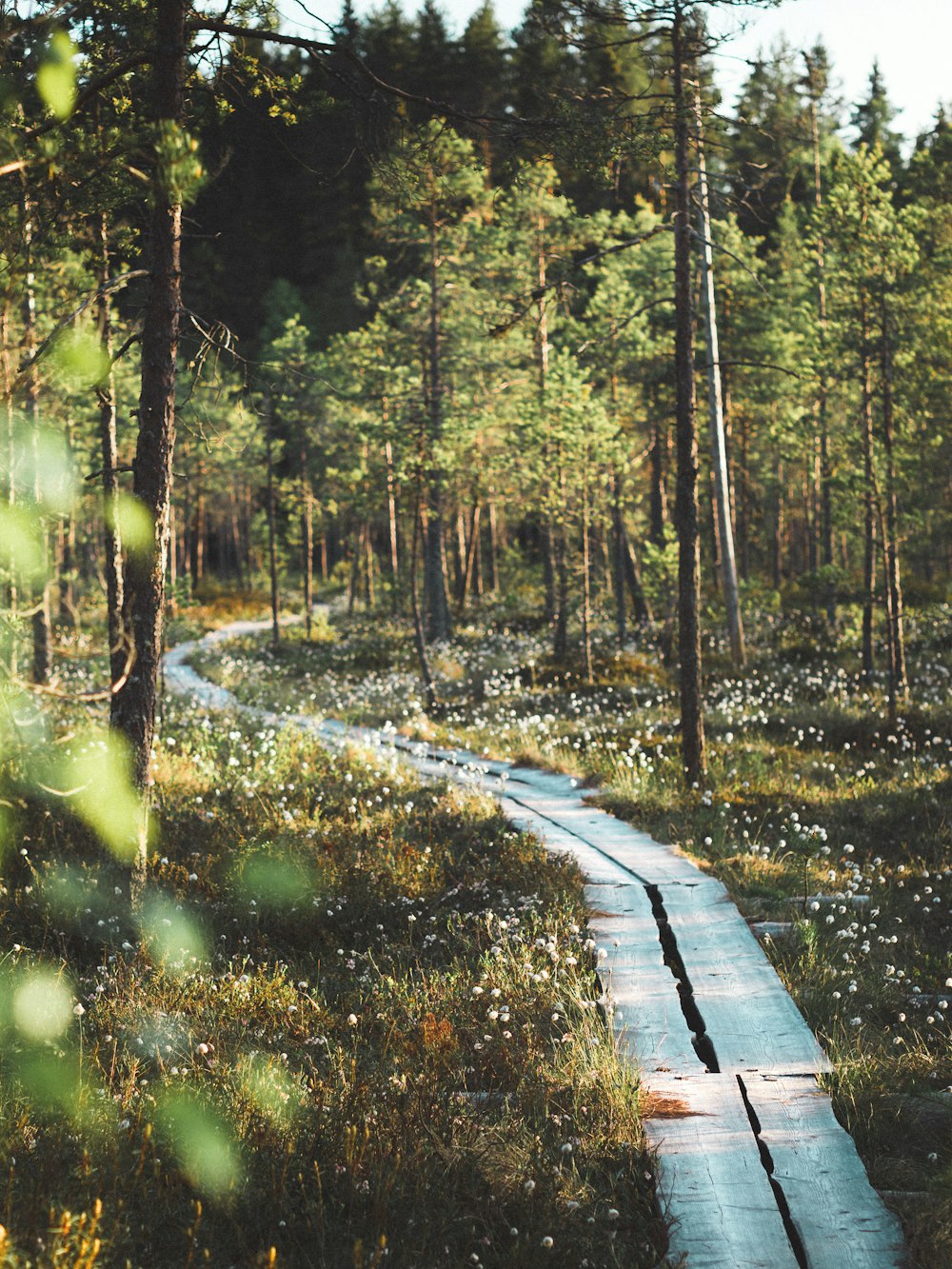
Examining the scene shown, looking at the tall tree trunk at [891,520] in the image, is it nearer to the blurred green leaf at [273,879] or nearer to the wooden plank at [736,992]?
the wooden plank at [736,992]

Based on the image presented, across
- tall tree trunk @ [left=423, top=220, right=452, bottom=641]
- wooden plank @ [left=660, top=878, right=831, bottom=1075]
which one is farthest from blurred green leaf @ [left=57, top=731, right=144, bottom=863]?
tall tree trunk @ [left=423, top=220, right=452, bottom=641]

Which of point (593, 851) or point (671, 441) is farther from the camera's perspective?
point (671, 441)

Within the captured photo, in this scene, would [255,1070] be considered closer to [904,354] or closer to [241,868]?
[241,868]

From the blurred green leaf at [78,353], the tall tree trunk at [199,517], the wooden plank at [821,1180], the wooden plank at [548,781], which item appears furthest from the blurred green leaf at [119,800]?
the tall tree trunk at [199,517]

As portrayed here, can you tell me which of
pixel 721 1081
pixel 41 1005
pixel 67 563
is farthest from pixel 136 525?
pixel 67 563

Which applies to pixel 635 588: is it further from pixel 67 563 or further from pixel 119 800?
pixel 119 800

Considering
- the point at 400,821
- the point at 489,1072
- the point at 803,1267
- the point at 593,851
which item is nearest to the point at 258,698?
the point at 400,821

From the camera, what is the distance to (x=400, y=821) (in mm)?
10484

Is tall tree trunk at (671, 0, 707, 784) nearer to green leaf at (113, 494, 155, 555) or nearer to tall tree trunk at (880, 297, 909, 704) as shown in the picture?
tall tree trunk at (880, 297, 909, 704)

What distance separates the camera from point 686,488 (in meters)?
12.5

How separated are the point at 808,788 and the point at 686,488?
13.8ft

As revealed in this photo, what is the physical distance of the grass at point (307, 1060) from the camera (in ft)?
13.4

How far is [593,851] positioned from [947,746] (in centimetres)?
731

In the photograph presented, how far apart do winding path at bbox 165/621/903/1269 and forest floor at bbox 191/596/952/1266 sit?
197 mm
